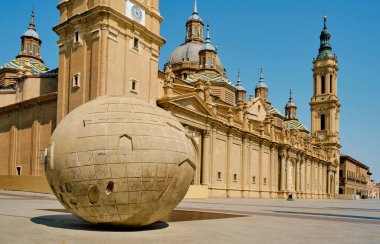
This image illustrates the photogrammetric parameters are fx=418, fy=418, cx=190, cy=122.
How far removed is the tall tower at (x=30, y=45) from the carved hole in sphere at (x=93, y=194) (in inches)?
2580

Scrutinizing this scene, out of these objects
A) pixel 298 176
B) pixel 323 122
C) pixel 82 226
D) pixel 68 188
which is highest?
pixel 323 122

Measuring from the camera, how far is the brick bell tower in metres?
99.5

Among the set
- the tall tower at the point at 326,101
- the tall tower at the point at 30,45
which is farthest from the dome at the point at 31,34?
the tall tower at the point at 326,101

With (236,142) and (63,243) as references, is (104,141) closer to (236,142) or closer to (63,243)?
(63,243)

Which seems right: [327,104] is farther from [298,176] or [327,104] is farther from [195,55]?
[195,55]

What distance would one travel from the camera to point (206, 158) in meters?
44.3

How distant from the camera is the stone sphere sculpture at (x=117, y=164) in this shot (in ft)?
30.2

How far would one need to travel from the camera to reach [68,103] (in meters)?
35.7

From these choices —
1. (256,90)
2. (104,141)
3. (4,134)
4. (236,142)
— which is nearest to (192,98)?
(236,142)

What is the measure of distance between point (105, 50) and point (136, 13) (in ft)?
18.5

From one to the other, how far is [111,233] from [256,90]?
88010 mm

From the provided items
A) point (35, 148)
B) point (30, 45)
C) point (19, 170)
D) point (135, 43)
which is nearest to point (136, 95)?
point (135, 43)

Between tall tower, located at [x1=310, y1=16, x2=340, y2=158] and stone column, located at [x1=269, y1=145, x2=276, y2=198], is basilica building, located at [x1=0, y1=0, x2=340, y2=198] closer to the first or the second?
stone column, located at [x1=269, y1=145, x2=276, y2=198]

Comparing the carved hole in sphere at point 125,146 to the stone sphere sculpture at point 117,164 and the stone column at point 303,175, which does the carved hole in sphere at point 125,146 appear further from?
the stone column at point 303,175
